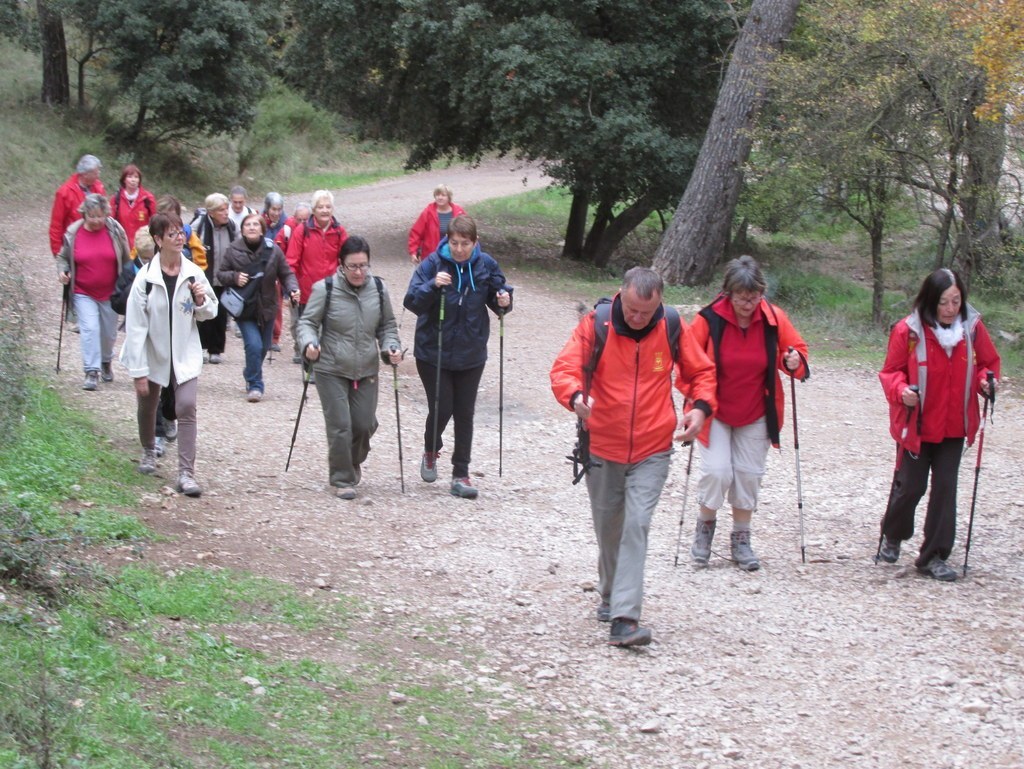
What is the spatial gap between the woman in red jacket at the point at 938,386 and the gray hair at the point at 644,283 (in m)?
2.03

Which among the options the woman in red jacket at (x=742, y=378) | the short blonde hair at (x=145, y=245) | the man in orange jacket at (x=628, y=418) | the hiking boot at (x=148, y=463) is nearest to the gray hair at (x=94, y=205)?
the short blonde hair at (x=145, y=245)

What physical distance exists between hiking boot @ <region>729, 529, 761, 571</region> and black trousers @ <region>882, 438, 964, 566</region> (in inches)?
37.4

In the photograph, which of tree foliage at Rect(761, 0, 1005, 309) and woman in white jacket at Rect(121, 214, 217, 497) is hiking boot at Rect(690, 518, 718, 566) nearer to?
woman in white jacket at Rect(121, 214, 217, 497)

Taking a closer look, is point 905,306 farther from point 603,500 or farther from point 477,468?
point 603,500

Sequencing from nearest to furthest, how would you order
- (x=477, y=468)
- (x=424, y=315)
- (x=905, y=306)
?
1. (x=424, y=315)
2. (x=477, y=468)
3. (x=905, y=306)

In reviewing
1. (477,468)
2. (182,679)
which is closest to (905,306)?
(477,468)

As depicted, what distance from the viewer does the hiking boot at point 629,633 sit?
623 cm

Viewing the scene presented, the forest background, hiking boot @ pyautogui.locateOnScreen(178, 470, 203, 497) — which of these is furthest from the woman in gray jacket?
the forest background

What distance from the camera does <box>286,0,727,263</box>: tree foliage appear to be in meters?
21.4

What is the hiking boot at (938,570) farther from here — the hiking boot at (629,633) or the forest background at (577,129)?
the forest background at (577,129)

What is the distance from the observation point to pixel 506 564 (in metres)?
7.73

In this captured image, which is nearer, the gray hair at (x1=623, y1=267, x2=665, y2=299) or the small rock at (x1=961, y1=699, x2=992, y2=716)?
the small rock at (x1=961, y1=699, x2=992, y2=716)

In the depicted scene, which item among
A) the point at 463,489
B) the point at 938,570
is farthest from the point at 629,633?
the point at 463,489

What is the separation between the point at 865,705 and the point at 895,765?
0.57 meters
